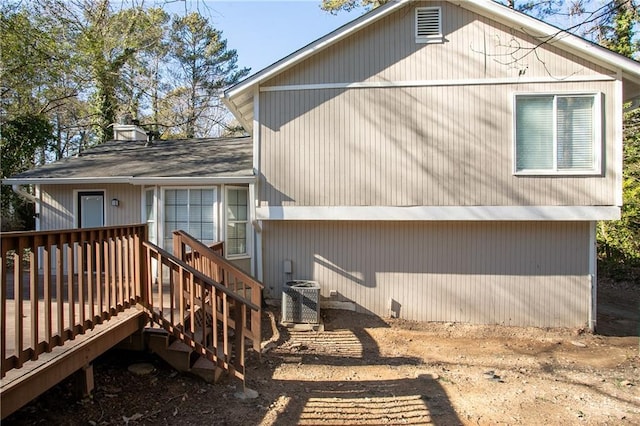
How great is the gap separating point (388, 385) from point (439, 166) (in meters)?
4.03

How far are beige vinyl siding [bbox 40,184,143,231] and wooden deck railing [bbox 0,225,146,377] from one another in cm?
344

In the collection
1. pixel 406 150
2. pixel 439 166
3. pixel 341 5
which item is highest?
pixel 341 5

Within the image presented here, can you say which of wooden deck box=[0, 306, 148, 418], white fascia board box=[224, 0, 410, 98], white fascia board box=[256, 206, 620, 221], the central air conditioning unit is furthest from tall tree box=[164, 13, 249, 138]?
wooden deck box=[0, 306, 148, 418]

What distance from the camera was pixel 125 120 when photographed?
17.1m

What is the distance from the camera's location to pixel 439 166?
23.3 feet

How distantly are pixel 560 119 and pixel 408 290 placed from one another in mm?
4051

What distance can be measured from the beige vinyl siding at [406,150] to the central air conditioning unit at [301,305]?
162 cm

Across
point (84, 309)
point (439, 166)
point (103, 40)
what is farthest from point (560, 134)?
point (103, 40)

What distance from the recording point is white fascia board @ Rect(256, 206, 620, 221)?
22.2ft

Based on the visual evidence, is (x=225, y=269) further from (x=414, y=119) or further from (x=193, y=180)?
(x=414, y=119)

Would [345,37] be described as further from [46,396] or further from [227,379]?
[46,396]

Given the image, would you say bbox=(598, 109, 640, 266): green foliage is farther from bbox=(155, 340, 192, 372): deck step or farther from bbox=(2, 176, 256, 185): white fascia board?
bbox=(155, 340, 192, 372): deck step

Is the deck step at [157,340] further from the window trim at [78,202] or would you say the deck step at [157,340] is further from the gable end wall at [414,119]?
the window trim at [78,202]

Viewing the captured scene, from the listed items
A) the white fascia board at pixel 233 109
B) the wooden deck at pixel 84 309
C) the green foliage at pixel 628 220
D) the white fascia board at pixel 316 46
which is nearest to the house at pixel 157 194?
the white fascia board at pixel 233 109
